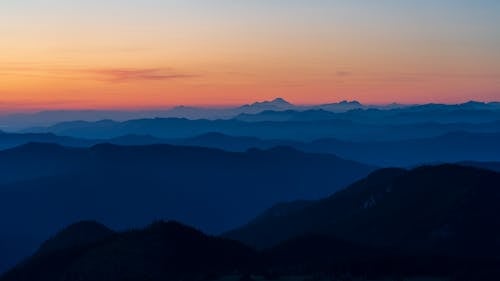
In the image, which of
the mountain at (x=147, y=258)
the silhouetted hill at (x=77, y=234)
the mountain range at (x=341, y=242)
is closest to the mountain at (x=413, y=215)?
the mountain range at (x=341, y=242)

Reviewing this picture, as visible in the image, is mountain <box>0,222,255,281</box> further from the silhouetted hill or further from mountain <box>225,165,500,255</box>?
mountain <box>225,165,500,255</box>

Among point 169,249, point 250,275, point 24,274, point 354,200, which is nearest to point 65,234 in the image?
point 24,274

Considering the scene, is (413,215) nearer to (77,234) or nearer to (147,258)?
(77,234)

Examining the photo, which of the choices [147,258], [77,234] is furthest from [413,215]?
[147,258]

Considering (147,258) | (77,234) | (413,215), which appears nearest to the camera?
(147,258)

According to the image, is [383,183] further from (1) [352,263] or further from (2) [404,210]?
(1) [352,263]

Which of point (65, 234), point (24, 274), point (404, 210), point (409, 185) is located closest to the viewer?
point (24, 274)
